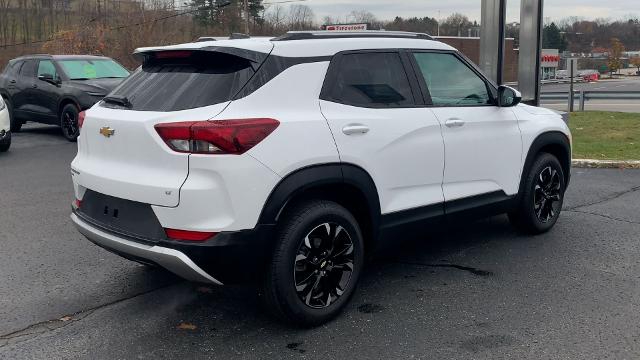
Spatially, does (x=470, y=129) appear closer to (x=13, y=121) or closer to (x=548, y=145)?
(x=548, y=145)

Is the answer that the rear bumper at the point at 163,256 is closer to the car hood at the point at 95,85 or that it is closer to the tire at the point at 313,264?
the tire at the point at 313,264

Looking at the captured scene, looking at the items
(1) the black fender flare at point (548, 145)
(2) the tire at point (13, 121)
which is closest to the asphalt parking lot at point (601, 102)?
(1) the black fender flare at point (548, 145)

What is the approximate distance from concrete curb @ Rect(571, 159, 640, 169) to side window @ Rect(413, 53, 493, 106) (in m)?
5.28

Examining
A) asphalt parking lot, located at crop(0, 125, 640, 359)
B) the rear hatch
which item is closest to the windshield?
asphalt parking lot, located at crop(0, 125, 640, 359)

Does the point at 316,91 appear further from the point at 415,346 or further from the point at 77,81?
the point at 77,81

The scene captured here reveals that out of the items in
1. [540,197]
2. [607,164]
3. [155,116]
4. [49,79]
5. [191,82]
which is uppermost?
[49,79]

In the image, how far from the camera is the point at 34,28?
67.6m

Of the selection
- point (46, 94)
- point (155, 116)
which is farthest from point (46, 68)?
point (155, 116)

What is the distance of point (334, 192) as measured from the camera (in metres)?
4.00

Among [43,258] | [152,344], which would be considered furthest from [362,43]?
[43,258]

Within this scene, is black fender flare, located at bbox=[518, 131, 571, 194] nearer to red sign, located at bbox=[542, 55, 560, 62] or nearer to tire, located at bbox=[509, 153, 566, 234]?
tire, located at bbox=[509, 153, 566, 234]

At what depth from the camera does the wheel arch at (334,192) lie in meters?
3.52

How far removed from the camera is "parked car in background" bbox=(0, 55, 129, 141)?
12.4 meters

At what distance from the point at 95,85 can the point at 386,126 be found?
9784 millimetres
